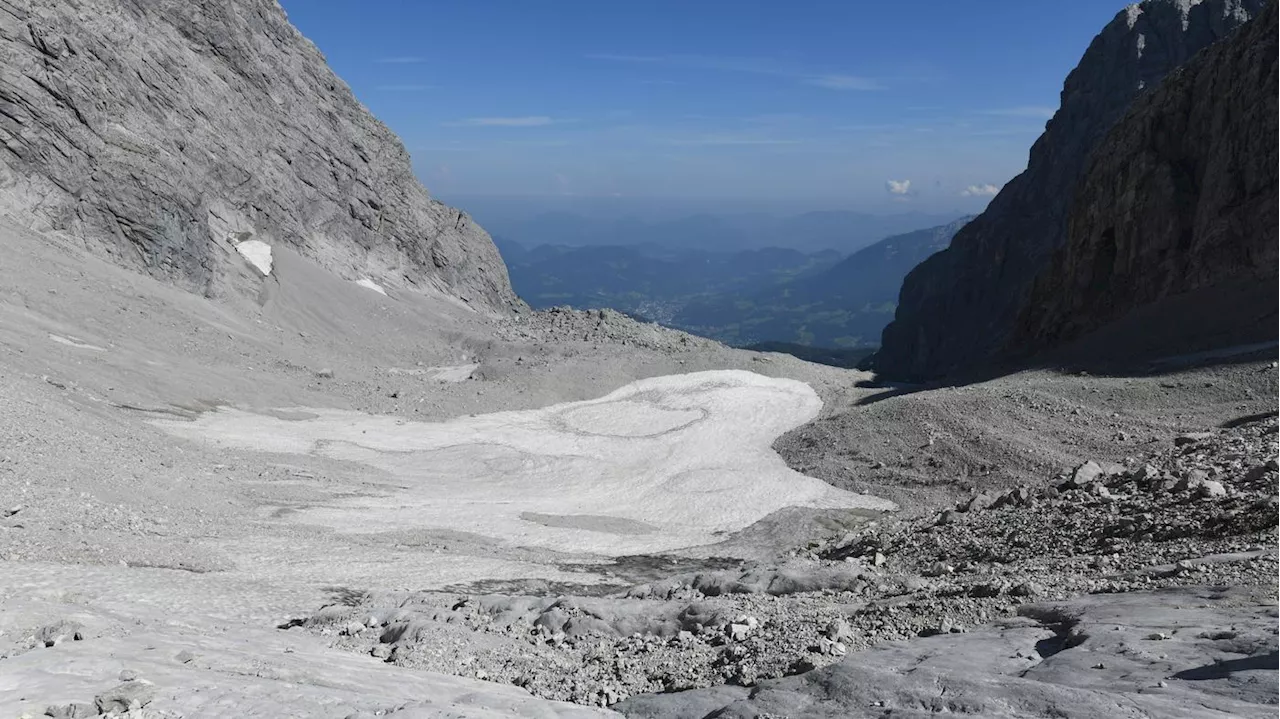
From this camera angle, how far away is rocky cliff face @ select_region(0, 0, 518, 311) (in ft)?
166

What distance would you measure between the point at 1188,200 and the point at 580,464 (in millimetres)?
39006

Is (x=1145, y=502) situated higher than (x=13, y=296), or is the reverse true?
(x=13, y=296)

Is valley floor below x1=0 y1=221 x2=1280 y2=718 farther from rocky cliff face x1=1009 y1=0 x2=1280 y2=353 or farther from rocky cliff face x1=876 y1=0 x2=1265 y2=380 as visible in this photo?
rocky cliff face x1=876 y1=0 x2=1265 y2=380

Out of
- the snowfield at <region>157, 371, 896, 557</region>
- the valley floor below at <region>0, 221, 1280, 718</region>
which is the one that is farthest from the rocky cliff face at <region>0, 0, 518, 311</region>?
the snowfield at <region>157, 371, 896, 557</region>

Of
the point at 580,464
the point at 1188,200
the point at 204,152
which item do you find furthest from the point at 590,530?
the point at 204,152

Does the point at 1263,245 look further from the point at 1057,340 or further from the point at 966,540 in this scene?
the point at 966,540

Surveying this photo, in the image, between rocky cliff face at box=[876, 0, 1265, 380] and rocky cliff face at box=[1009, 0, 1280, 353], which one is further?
rocky cliff face at box=[876, 0, 1265, 380]

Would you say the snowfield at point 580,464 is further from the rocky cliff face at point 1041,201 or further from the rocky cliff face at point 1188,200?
the rocky cliff face at point 1041,201

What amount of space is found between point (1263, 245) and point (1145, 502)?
3451cm

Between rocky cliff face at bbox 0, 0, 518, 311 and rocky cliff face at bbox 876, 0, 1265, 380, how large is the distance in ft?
158

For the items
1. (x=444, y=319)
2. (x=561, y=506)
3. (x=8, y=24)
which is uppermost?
(x=8, y=24)

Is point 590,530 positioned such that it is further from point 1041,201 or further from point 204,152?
point 1041,201

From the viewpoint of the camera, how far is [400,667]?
43.7 ft

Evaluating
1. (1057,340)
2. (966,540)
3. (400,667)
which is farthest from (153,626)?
(1057,340)
